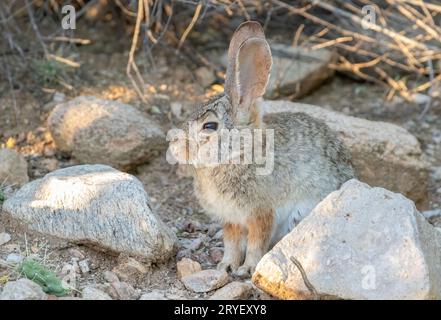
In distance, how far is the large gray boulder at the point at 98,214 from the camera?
4.56 meters

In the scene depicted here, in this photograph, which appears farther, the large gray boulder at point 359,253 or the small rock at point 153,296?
the small rock at point 153,296

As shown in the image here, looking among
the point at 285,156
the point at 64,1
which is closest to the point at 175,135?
the point at 285,156

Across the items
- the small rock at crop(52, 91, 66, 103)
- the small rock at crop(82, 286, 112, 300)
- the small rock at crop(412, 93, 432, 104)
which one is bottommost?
the small rock at crop(412, 93, 432, 104)

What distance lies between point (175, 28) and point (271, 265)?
3.83 metres

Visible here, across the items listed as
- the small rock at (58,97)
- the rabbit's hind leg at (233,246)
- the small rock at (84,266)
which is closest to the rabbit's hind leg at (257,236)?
the rabbit's hind leg at (233,246)

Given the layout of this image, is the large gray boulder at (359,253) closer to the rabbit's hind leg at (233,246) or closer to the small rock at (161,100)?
the rabbit's hind leg at (233,246)

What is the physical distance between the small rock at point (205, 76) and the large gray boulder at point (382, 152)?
3.67 ft

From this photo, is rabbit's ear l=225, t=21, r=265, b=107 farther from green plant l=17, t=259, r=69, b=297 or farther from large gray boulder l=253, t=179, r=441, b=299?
green plant l=17, t=259, r=69, b=297

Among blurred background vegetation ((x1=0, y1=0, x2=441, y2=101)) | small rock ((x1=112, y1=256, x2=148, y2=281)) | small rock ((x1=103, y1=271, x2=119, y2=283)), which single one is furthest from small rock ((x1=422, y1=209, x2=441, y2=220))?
small rock ((x1=103, y1=271, x2=119, y2=283))

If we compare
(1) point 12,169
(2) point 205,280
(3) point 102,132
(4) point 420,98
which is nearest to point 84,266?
(2) point 205,280

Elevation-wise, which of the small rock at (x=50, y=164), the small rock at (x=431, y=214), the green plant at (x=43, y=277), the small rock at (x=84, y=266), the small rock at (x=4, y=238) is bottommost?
the small rock at (x=431, y=214)

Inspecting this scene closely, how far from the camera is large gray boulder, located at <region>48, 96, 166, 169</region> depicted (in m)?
6.14

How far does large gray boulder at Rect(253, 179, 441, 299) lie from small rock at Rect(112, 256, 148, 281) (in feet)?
2.60

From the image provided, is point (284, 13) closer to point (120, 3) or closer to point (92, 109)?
point (120, 3)
